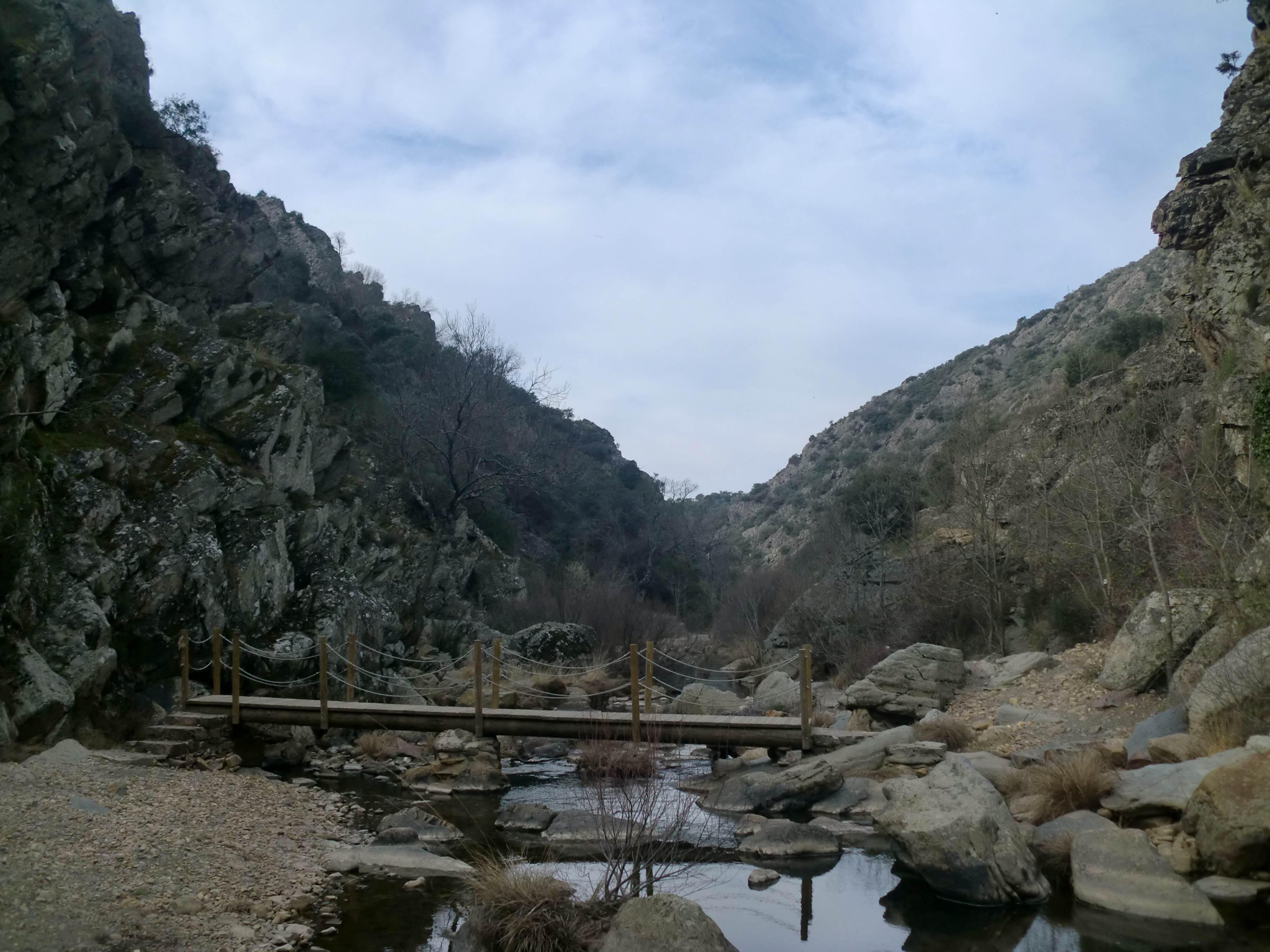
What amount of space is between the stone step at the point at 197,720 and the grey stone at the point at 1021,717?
12332mm

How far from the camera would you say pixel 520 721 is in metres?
14.7

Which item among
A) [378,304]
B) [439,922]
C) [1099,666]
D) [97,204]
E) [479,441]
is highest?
[378,304]

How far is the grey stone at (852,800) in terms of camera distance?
12273 mm

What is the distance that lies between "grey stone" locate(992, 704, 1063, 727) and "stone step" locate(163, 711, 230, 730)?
40.5 ft

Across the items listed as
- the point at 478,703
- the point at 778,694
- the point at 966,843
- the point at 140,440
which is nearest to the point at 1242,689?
the point at 966,843

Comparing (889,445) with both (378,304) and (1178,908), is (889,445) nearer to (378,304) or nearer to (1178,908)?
(378,304)

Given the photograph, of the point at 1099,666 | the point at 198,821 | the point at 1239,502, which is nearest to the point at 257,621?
Answer: the point at 198,821

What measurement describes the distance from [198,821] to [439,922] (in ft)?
11.7

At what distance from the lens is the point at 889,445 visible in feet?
212

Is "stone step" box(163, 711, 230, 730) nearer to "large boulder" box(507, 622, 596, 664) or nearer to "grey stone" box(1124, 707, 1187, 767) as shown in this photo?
"large boulder" box(507, 622, 596, 664)

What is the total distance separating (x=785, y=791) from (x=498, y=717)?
4698mm

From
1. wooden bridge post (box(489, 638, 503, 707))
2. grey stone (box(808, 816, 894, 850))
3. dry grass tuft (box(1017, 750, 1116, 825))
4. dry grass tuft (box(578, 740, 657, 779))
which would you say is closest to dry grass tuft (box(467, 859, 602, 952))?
dry grass tuft (box(578, 740, 657, 779))

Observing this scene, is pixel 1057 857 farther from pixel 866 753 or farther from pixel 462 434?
pixel 462 434

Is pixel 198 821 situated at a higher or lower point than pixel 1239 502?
lower
